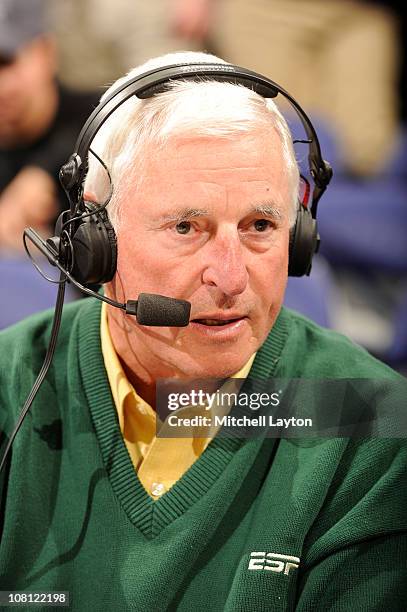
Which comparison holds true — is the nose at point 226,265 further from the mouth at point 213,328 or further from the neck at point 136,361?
the neck at point 136,361

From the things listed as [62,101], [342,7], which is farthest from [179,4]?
[62,101]

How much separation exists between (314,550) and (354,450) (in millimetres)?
119

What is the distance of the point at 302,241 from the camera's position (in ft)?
3.58

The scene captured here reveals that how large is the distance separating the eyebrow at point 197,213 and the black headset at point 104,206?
3.0 inches

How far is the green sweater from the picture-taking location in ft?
3.28

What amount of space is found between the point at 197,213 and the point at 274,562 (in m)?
0.38

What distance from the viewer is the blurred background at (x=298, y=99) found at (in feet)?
5.82

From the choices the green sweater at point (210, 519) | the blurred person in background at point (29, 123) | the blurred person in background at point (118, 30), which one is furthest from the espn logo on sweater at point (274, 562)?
the blurred person in background at point (118, 30)

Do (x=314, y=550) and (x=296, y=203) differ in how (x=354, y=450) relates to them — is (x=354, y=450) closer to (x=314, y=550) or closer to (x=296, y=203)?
(x=314, y=550)

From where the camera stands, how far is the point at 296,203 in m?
1.09

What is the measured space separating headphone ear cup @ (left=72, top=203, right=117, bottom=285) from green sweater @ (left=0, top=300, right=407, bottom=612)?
15 cm

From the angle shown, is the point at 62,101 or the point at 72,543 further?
the point at 62,101

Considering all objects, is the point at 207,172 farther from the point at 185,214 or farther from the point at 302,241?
the point at 302,241

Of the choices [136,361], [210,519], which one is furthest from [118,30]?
[210,519]
